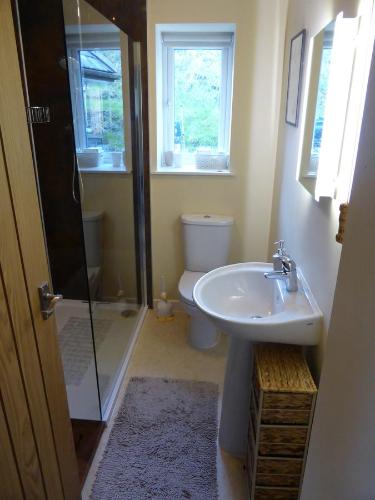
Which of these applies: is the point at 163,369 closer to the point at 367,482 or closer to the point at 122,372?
the point at 122,372

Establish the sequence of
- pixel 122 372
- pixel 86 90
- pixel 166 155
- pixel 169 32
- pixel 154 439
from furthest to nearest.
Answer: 1. pixel 166 155
2. pixel 169 32
3. pixel 122 372
4. pixel 86 90
5. pixel 154 439

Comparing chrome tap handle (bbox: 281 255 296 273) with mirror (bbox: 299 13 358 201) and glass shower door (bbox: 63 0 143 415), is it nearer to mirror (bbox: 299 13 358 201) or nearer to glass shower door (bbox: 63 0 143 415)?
mirror (bbox: 299 13 358 201)

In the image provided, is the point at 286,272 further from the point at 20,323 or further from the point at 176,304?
the point at 176,304

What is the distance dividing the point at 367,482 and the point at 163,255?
2134 millimetres

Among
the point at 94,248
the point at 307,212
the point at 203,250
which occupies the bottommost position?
the point at 203,250

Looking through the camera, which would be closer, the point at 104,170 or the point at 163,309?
the point at 104,170

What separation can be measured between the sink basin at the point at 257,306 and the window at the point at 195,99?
110 cm

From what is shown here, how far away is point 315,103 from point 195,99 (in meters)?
1.38

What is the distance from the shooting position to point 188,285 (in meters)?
2.46

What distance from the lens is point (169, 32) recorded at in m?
2.52

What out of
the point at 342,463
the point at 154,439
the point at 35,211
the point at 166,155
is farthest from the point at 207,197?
the point at 342,463

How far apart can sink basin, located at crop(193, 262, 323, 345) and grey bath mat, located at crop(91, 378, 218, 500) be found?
657 millimetres

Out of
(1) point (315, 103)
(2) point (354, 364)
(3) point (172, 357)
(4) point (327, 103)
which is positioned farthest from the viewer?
(3) point (172, 357)

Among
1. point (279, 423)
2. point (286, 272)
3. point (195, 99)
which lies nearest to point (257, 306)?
point (286, 272)
